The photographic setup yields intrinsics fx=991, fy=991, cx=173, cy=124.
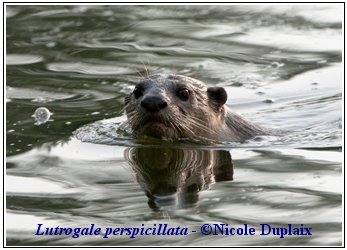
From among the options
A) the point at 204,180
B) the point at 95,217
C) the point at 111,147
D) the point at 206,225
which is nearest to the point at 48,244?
the point at 95,217

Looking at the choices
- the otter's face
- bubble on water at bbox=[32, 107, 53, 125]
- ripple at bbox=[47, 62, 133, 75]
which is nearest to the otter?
the otter's face

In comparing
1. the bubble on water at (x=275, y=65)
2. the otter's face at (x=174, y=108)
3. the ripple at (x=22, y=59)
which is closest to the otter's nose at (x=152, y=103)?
the otter's face at (x=174, y=108)

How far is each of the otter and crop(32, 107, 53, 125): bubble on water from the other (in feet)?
4.20

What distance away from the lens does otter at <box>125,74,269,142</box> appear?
7.86 m

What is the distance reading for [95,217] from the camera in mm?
6441

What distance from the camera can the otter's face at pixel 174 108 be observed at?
785 centimetres

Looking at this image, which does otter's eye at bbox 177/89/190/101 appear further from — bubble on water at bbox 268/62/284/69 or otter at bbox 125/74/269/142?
bubble on water at bbox 268/62/284/69

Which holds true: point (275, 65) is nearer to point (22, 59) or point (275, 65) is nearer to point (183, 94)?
point (22, 59)

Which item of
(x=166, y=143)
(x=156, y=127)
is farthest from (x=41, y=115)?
(x=156, y=127)

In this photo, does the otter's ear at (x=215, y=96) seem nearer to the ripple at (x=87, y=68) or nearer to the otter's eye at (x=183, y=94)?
the otter's eye at (x=183, y=94)

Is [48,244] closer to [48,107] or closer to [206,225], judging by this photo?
[206,225]

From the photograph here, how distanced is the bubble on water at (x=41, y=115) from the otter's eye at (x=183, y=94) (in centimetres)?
178

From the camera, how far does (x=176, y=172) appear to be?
7496 mm

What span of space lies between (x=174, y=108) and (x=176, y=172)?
0.70 metres
